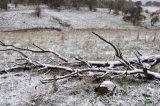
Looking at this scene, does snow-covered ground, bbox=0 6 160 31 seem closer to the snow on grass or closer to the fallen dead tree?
the snow on grass

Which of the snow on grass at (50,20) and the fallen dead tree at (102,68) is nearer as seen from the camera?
the fallen dead tree at (102,68)

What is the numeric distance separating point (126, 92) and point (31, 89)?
7.48ft

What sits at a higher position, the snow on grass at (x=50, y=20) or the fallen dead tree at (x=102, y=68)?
the fallen dead tree at (x=102, y=68)

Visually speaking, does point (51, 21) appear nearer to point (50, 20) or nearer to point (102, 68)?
point (50, 20)

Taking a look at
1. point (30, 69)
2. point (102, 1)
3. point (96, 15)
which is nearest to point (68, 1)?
point (96, 15)

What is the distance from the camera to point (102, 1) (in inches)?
2884

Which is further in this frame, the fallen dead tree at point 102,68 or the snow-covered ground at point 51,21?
the snow-covered ground at point 51,21

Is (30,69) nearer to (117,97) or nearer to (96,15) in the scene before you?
(117,97)

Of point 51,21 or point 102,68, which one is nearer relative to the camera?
point 102,68

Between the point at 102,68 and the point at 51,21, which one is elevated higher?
the point at 102,68

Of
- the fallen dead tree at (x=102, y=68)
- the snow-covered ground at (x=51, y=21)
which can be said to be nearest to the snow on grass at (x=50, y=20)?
the snow-covered ground at (x=51, y=21)

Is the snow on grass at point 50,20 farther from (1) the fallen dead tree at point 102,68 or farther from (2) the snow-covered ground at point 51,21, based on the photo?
(1) the fallen dead tree at point 102,68

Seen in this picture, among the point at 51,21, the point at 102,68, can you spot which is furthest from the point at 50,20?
the point at 102,68

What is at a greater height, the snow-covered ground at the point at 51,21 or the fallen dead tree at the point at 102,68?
the fallen dead tree at the point at 102,68
